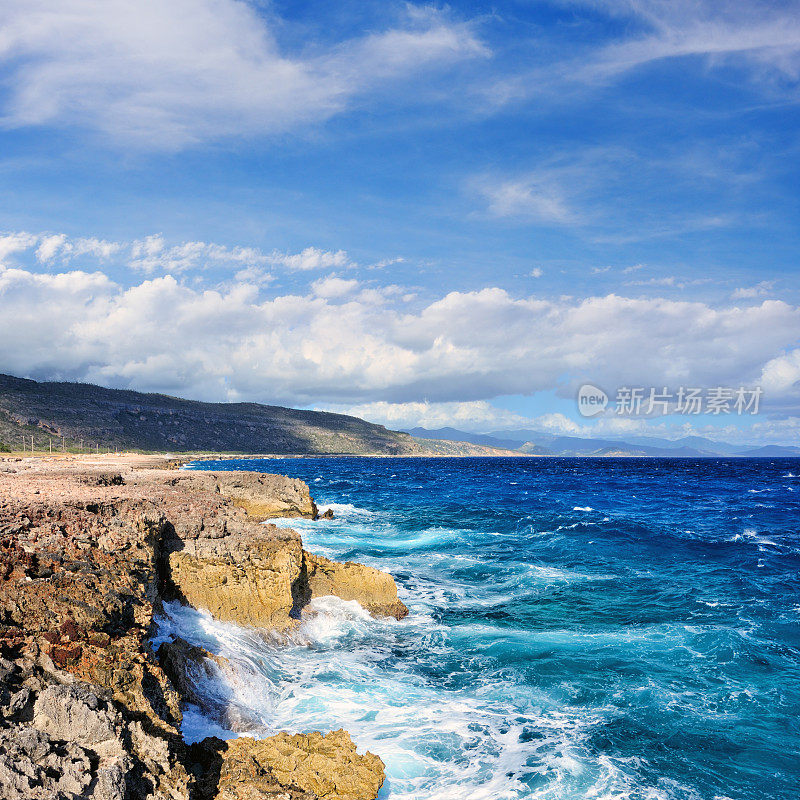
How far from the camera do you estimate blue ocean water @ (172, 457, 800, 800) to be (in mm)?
10680

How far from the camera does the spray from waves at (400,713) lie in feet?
33.5

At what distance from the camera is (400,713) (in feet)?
41.0

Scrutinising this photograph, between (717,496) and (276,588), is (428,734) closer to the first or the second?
(276,588)

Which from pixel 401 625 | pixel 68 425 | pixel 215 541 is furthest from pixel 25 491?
pixel 68 425

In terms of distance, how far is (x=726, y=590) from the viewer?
23.4 metres

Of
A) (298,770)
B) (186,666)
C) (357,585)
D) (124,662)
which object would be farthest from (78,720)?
(357,585)

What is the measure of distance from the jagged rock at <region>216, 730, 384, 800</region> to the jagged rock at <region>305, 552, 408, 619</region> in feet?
30.3

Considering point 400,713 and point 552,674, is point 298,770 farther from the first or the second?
point 552,674

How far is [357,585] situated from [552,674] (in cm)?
704

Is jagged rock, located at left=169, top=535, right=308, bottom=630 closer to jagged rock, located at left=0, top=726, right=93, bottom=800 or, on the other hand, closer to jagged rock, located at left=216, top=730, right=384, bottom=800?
jagged rock, located at left=216, top=730, right=384, bottom=800

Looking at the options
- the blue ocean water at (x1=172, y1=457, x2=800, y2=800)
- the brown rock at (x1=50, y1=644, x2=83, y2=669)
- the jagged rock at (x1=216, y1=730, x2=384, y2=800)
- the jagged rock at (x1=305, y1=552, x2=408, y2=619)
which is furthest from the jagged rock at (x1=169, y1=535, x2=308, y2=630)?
the brown rock at (x1=50, y1=644, x2=83, y2=669)

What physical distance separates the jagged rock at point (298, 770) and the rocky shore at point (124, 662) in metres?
0.02

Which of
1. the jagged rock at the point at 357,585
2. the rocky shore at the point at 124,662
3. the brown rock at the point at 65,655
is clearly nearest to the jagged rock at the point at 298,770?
the rocky shore at the point at 124,662

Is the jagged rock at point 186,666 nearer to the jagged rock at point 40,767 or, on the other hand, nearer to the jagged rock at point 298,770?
the jagged rock at point 298,770
